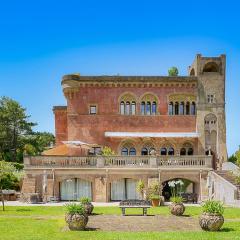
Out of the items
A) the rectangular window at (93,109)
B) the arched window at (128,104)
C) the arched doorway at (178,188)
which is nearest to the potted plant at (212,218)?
the arched doorway at (178,188)

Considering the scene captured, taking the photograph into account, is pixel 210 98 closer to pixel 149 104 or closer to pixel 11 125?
pixel 149 104

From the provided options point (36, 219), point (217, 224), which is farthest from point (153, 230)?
point (36, 219)

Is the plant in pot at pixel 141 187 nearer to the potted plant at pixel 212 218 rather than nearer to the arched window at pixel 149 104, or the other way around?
the arched window at pixel 149 104

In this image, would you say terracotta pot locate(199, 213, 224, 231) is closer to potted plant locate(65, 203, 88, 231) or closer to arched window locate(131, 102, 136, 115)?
potted plant locate(65, 203, 88, 231)

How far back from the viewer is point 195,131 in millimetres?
44688

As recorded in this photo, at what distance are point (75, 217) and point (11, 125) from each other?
161 feet

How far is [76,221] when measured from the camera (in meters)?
18.1

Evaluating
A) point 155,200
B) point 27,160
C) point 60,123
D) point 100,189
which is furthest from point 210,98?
point 27,160

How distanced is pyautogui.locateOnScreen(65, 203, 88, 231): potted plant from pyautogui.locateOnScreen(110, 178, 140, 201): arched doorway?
61.0 feet

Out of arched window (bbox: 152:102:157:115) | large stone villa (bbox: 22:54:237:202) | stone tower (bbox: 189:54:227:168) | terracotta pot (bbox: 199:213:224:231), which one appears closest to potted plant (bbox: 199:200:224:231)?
terracotta pot (bbox: 199:213:224:231)

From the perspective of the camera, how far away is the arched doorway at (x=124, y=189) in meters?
36.8

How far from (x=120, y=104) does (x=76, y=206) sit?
2754 centimetres

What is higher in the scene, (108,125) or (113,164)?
(108,125)

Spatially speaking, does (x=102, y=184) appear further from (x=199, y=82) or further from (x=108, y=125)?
(x=199, y=82)
